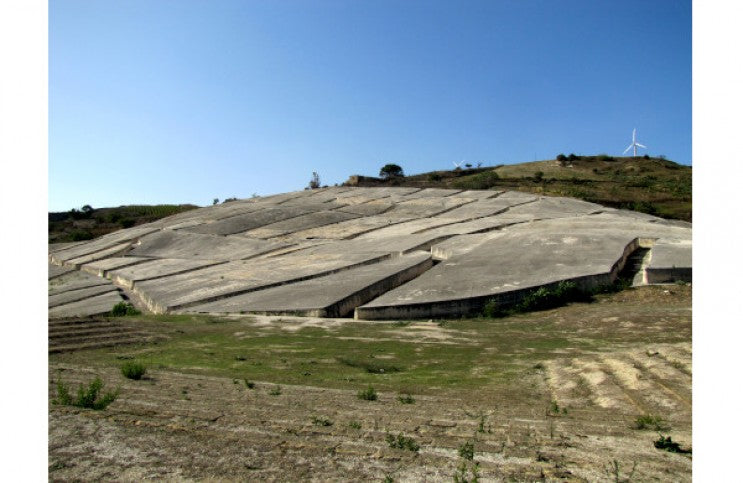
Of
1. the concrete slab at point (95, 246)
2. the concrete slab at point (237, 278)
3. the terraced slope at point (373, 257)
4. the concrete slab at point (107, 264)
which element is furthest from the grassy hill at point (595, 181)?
the concrete slab at point (107, 264)

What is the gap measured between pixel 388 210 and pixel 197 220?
1137cm

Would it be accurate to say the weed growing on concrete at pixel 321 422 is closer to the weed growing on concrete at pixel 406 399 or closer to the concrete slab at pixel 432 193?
the weed growing on concrete at pixel 406 399

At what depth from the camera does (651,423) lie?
4.26m

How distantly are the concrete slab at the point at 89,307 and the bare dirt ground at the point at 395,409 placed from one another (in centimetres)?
513

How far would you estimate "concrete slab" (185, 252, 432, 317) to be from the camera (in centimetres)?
1249

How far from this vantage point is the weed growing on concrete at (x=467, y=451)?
3363 millimetres

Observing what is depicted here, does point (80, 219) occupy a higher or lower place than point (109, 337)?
higher

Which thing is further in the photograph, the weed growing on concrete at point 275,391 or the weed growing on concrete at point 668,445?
the weed growing on concrete at point 275,391

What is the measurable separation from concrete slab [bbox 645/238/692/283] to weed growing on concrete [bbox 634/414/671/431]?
1028cm

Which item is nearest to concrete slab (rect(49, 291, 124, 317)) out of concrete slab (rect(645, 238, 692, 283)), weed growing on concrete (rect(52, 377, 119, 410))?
weed growing on concrete (rect(52, 377, 119, 410))
